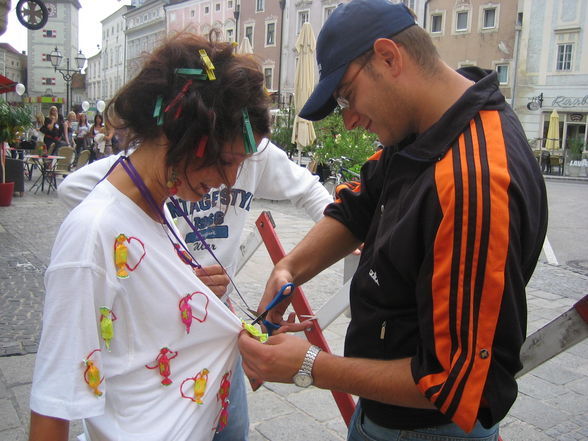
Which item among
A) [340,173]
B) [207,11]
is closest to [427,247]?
[340,173]

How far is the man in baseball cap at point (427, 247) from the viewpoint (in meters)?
1.13

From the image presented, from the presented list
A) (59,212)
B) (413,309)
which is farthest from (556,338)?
(59,212)

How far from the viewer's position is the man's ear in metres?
1.39

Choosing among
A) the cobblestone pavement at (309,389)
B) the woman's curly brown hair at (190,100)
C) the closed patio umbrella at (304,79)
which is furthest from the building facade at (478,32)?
the woman's curly brown hair at (190,100)

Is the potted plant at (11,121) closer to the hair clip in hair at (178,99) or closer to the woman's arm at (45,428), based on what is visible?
the hair clip in hair at (178,99)

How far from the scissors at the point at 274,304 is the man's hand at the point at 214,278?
0.53ft

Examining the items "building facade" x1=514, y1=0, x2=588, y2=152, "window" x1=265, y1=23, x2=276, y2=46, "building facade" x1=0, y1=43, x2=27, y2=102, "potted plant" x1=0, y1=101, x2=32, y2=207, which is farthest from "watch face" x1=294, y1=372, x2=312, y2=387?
"building facade" x1=0, y1=43, x2=27, y2=102

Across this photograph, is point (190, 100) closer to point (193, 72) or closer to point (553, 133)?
point (193, 72)

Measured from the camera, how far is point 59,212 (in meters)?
9.88

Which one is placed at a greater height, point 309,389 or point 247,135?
point 247,135

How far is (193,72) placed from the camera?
1396mm

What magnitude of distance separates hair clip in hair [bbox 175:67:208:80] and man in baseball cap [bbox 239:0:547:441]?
1.08ft

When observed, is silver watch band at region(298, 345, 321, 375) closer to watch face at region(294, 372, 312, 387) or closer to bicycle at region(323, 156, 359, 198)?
watch face at region(294, 372, 312, 387)

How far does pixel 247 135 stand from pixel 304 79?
40.7ft
